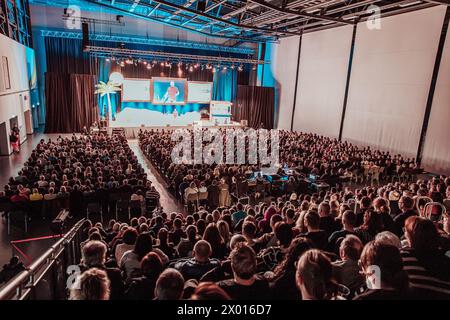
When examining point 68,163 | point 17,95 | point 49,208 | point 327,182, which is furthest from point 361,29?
point 17,95

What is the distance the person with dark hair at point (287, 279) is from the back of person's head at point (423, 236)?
833 mm

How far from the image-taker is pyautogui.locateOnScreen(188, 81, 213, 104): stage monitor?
26.2 meters

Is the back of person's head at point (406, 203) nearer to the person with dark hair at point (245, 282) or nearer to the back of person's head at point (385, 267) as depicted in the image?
the back of person's head at point (385, 267)

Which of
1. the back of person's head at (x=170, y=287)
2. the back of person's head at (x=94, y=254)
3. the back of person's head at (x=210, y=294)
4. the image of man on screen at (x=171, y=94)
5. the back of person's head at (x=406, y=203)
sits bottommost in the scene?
the back of person's head at (x=94, y=254)

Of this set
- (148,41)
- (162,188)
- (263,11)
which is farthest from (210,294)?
(148,41)

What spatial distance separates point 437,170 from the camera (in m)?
13.9

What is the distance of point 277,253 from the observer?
3338 millimetres

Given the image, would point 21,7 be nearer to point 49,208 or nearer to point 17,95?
point 17,95

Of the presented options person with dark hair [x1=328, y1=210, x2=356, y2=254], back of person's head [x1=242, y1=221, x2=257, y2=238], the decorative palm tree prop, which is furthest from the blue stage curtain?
person with dark hair [x1=328, y1=210, x2=356, y2=254]

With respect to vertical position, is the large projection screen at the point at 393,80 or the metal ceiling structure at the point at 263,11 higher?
the metal ceiling structure at the point at 263,11

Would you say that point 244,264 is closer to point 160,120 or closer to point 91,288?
point 91,288

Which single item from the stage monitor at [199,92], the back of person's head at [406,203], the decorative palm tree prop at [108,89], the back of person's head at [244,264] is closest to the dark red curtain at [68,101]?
the decorative palm tree prop at [108,89]

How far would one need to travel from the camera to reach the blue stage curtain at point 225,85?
27.7 m
